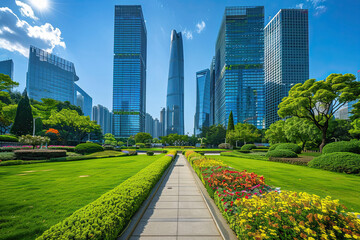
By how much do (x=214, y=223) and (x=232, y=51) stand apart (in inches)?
4401

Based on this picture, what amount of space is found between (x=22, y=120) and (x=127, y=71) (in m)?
107

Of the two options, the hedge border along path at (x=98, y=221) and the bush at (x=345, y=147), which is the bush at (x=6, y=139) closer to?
the hedge border along path at (x=98, y=221)

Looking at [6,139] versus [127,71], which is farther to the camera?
[127,71]

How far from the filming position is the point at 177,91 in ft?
541

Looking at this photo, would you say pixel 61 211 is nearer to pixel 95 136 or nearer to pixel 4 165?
pixel 4 165

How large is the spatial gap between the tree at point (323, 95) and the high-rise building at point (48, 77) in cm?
12712

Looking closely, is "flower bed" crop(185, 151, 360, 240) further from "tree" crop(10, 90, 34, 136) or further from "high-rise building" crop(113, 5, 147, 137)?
"high-rise building" crop(113, 5, 147, 137)

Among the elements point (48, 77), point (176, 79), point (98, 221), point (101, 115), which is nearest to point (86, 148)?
point (98, 221)

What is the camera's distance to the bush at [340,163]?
1038 centimetres

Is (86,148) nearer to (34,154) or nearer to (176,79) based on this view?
(34,154)

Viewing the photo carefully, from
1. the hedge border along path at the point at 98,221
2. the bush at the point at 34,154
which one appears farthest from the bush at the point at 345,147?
the bush at the point at 34,154

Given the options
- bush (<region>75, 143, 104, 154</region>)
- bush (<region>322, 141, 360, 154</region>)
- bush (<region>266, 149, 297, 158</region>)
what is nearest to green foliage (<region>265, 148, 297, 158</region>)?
bush (<region>266, 149, 297, 158</region>)

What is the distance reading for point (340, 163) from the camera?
1102 centimetres

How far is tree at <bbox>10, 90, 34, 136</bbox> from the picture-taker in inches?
974
